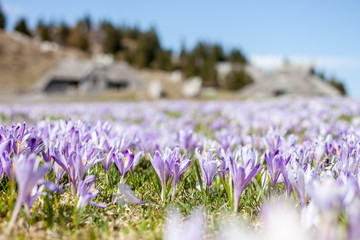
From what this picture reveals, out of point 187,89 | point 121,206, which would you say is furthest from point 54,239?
point 187,89

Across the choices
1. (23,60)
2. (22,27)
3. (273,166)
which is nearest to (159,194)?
(273,166)

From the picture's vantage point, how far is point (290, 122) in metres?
4.56

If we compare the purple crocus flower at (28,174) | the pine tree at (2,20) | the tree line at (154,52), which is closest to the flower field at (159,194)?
the purple crocus flower at (28,174)

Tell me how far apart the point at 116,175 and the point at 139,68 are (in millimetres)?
87833

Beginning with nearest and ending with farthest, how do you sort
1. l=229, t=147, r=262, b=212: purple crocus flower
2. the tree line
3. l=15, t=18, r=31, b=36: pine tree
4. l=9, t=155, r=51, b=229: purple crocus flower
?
l=9, t=155, r=51, b=229: purple crocus flower < l=229, t=147, r=262, b=212: purple crocus flower < the tree line < l=15, t=18, r=31, b=36: pine tree

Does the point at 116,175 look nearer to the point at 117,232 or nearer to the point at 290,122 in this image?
the point at 117,232

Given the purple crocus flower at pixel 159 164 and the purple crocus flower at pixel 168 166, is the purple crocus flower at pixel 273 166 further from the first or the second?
the purple crocus flower at pixel 159 164

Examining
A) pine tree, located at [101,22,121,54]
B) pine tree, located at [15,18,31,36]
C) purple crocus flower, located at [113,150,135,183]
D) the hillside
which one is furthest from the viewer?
pine tree, located at [101,22,121,54]

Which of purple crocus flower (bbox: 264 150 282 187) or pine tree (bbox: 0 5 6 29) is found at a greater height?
pine tree (bbox: 0 5 6 29)

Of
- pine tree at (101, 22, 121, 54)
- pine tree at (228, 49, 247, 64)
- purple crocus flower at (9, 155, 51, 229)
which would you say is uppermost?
pine tree at (101, 22, 121, 54)

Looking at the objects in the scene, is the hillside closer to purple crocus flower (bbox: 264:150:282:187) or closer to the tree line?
the tree line

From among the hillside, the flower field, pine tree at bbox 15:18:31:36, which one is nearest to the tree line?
pine tree at bbox 15:18:31:36

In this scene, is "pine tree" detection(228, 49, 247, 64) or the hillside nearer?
the hillside

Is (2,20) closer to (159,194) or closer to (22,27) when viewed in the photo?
(22,27)
